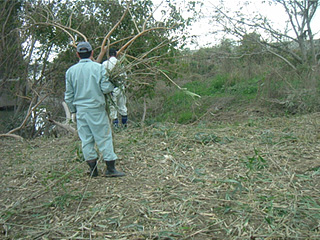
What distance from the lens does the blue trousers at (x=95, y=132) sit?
4.29 meters

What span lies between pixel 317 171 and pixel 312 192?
0.59 meters

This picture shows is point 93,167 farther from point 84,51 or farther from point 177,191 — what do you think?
point 84,51

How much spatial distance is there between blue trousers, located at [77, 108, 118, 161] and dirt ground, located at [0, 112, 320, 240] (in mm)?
313

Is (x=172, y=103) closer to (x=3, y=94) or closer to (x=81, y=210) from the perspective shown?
(x=3, y=94)

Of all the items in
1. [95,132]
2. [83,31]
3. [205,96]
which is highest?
[83,31]

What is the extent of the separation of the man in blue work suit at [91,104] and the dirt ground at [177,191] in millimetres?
323

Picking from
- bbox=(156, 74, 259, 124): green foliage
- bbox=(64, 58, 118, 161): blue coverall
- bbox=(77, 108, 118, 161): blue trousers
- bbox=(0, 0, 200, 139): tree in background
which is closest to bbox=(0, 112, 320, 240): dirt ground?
bbox=(77, 108, 118, 161): blue trousers

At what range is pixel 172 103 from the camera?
12.6 m

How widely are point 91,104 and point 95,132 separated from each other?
33 centimetres

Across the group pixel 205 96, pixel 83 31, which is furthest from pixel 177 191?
pixel 205 96

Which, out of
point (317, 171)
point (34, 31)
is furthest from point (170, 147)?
point (34, 31)

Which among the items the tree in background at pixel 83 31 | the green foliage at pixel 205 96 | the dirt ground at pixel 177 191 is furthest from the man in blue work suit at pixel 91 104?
A: the green foliage at pixel 205 96

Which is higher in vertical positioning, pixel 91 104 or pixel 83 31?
pixel 83 31

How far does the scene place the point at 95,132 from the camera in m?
4.32
